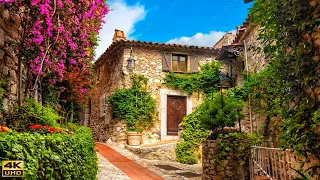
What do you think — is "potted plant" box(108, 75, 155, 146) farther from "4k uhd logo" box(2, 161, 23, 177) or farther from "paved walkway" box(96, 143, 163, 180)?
"4k uhd logo" box(2, 161, 23, 177)

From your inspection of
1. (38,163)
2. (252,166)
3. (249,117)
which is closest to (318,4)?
(38,163)

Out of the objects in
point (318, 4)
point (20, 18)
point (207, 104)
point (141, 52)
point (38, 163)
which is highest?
point (141, 52)

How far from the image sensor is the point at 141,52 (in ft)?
48.0

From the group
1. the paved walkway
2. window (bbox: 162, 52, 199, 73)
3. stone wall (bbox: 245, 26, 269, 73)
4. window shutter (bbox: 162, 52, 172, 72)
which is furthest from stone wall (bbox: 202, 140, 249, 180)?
window (bbox: 162, 52, 199, 73)

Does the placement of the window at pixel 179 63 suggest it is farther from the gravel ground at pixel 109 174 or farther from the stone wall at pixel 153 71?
the gravel ground at pixel 109 174

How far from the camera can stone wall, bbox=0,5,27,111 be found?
17.3 feet

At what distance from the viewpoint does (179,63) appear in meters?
15.4

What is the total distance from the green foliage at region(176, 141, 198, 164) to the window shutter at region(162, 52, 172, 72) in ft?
16.4

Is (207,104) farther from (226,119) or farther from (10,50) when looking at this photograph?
(10,50)

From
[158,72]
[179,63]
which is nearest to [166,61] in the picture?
[158,72]

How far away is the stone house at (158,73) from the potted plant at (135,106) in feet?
1.10

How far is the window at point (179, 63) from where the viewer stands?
15.3 m

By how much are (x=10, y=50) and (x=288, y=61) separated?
5157 millimetres

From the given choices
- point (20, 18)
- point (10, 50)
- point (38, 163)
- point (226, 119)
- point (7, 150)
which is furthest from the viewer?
point (226, 119)
